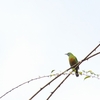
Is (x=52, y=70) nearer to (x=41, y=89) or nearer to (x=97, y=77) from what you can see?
(x=97, y=77)

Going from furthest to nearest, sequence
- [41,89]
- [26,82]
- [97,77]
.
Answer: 1. [97,77]
2. [26,82]
3. [41,89]

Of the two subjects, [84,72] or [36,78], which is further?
[84,72]

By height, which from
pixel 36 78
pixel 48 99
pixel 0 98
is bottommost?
pixel 48 99

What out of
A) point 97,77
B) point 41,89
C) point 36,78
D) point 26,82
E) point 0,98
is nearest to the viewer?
point 41,89

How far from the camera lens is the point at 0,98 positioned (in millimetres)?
1757

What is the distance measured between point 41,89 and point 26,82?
0.39m

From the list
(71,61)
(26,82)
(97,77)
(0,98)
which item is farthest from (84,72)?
(71,61)

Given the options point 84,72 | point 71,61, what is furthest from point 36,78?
point 71,61

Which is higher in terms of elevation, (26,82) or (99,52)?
(26,82)

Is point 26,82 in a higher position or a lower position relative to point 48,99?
higher

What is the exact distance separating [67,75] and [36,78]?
0.65 m

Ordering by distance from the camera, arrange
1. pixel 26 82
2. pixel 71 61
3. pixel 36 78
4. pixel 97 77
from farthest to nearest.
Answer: pixel 71 61
pixel 97 77
pixel 36 78
pixel 26 82

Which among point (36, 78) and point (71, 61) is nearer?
point (36, 78)

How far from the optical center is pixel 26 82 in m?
1.94
